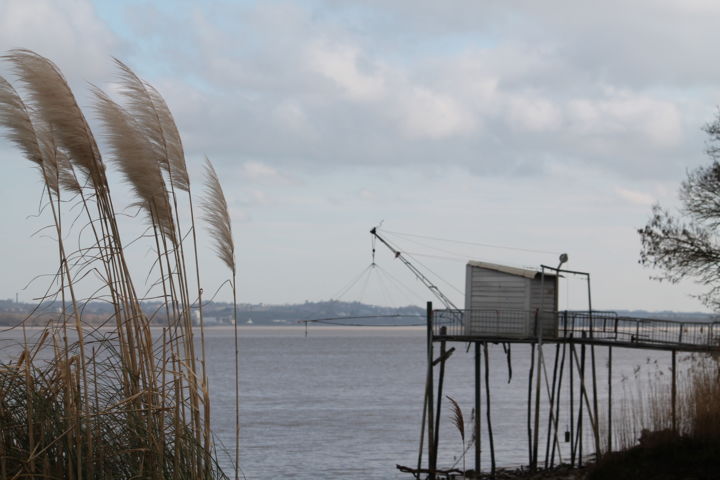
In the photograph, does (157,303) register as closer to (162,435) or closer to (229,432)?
(162,435)

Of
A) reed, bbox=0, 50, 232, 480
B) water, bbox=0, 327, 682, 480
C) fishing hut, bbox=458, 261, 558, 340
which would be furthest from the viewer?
water, bbox=0, 327, 682, 480

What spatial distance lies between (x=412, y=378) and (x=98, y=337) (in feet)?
245

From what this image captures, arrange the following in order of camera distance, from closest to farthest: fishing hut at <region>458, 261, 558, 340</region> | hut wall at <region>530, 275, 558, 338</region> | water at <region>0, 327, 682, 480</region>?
fishing hut at <region>458, 261, 558, 340</region> → hut wall at <region>530, 275, 558, 338</region> → water at <region>0, 327, 682, 480</region>

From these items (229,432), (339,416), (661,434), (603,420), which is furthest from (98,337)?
(339,416)

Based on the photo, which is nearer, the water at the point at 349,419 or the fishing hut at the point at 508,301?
the fishing hut at the point at 508,301

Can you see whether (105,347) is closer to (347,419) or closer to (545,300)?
(545,300)

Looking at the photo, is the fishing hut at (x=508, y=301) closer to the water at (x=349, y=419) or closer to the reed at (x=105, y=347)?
the water at (x=349, y=419)

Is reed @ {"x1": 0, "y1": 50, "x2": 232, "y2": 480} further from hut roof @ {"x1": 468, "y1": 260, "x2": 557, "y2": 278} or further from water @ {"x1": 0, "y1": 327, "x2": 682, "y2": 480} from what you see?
hut roof @ {"x1": 468, "y1": 260, "x2": 557, "y2": 278}

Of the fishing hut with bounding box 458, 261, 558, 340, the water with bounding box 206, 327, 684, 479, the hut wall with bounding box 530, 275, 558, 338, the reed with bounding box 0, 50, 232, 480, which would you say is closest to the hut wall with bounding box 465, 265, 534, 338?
the fishing hut with bounding box 458, 261, 558, 340

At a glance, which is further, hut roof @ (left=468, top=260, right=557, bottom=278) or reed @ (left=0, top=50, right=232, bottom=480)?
hut roof @ (left=468, top=260, right=557, bottom=278)

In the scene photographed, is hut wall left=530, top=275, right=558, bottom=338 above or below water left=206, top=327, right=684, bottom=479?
above

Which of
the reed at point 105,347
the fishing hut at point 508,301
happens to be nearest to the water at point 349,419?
the fishing hut at point 508,301

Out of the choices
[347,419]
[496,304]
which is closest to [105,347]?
[496,304]

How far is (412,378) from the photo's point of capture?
3137 inches
